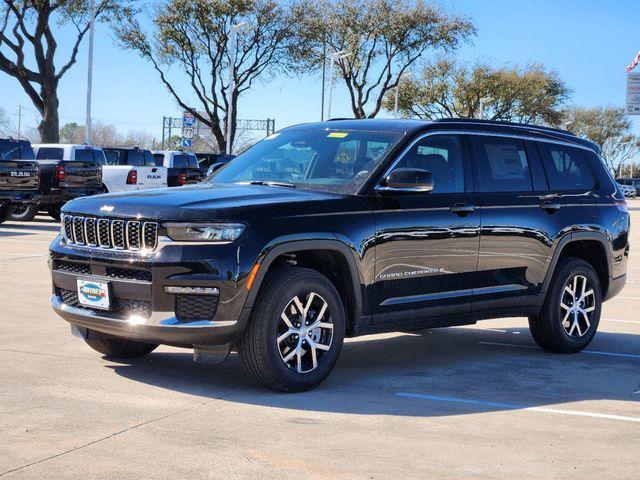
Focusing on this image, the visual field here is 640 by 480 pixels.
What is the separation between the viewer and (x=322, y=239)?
21.2 feet

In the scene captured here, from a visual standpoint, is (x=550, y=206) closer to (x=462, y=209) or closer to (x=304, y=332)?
(x=462, y=209)

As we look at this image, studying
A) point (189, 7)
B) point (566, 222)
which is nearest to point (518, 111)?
point (189, 7)

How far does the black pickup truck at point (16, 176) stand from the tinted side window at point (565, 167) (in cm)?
1485

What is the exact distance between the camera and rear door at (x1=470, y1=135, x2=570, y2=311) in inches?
304

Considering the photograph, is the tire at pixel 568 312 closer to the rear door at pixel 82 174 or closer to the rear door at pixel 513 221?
the rear door at pixel 513 221

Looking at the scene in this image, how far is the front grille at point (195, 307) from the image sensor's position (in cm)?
606

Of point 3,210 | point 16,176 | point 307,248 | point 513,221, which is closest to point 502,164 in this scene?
point 513,221

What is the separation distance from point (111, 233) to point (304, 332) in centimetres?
135

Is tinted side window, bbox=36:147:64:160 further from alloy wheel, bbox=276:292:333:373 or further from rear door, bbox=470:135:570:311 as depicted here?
alloy wheel, bbox=276:292:333:373

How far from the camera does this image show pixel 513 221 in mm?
7906

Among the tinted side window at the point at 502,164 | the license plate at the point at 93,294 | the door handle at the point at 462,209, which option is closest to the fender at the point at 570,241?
the tinted side window at the point at 502,164

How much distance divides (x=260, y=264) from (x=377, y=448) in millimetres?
1462

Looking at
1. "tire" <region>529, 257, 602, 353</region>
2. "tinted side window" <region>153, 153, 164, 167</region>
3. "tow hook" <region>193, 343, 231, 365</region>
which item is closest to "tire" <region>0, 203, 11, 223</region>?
"tinted side window" <region>153, 153, 164, 167</region>

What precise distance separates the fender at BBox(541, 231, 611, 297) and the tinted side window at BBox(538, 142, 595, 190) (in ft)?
1.35
